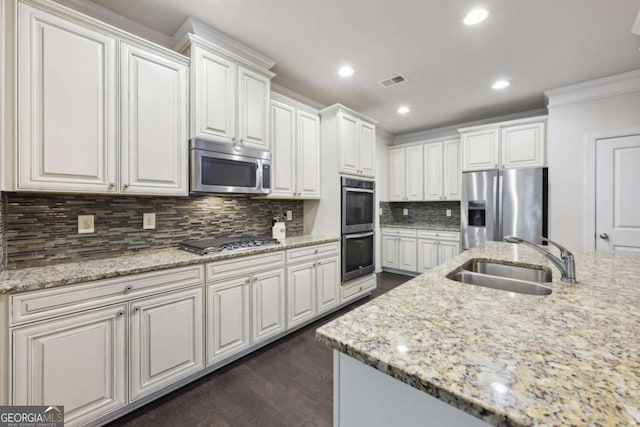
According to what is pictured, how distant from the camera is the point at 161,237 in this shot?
7.29 ft

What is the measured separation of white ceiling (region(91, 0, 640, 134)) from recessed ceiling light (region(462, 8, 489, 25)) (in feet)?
0.14

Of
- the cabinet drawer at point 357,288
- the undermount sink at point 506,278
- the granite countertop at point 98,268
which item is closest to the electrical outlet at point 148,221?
the granite countertop at point 98,268

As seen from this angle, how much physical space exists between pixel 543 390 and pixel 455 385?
6.6 inches

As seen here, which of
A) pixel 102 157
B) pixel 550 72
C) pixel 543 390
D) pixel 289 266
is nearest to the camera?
pixel 543 390

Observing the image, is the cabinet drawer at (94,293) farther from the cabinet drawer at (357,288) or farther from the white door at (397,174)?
the white door at (397,174)

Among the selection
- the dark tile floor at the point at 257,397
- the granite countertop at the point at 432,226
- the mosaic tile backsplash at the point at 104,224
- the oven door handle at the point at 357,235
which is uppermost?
the mosaic tile backsplash at the point at 104,224

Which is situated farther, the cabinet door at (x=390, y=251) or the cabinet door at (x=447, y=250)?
the cabinet door at (x=390, y=251)

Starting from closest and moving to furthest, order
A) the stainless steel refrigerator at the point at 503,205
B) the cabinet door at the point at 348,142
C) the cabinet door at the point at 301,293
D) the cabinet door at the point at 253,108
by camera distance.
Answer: the cabinet door at the point at 253,108 < the cabinet door at the point at 301,293 < the cabinet door at the point at 348,142 < the stainless steel refrigerator at the point at 503,205

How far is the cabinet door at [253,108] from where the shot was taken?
2369 millimetres

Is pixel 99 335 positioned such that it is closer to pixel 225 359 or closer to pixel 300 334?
pixel 225 359

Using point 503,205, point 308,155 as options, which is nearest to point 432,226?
point 503,205

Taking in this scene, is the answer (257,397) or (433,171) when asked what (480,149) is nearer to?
(433,171)

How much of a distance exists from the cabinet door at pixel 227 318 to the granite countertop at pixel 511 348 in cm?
141

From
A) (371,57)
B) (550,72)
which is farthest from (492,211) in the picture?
(371,57)
